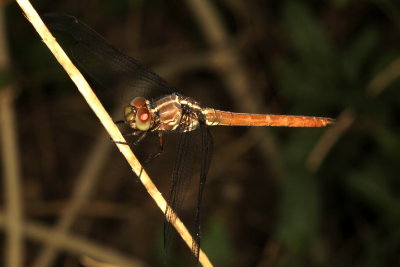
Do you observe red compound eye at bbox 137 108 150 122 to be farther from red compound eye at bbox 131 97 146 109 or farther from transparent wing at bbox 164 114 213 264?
transparent wing at bbox 164 114 213 264

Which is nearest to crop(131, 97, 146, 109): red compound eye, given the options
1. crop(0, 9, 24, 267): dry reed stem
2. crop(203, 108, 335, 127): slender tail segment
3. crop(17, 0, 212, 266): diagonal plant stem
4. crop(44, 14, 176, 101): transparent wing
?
crop(44, 14, 176, 101): transparent wing

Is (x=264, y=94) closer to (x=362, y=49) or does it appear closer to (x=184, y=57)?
(x=184, y=57)

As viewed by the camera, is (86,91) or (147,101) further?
(147,101)

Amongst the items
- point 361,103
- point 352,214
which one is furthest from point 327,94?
point 352,214

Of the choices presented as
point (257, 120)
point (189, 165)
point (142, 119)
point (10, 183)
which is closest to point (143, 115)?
point (142, 119)

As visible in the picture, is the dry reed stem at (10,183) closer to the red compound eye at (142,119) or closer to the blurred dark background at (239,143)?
the blurred dark background at (239,143)


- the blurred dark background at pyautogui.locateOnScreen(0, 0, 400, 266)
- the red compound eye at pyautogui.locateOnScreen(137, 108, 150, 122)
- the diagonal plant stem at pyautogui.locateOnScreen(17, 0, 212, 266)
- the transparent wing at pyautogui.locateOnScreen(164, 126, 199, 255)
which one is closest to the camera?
the diagonal plant stem at pyautogui.locateOnScreen(17, 0, 212, 266)

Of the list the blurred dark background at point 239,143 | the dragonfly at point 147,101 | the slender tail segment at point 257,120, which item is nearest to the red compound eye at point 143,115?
the dragonfly at point 147,101

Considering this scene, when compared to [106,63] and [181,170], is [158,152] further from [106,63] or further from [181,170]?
[106,63]
